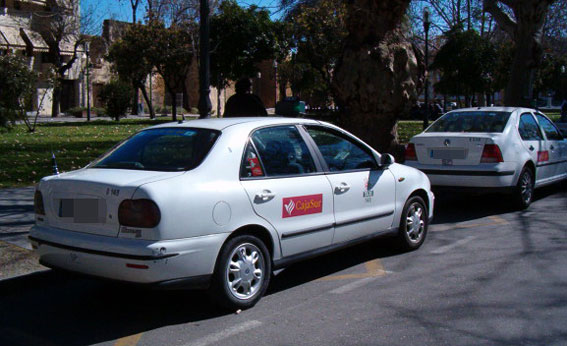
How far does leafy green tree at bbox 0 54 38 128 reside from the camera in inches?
734

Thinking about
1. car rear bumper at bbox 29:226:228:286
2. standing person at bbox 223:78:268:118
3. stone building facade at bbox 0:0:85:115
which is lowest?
car rear bumper at bbox 29:226:228:286

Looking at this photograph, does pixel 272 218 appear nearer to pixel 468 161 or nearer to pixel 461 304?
pixel 461 304

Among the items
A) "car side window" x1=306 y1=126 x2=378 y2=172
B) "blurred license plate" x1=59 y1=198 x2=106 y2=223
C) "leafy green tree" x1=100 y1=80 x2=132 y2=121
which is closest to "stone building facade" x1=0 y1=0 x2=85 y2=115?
"leafy green tree" x1=100 y1=80 x2=132 y2=121

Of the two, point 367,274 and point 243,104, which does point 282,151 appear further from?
point 243,104

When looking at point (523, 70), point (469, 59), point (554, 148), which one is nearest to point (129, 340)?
point (554, 148)

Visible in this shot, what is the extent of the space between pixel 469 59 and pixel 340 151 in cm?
2226

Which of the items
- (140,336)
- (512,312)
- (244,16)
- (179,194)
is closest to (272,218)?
(179,194)

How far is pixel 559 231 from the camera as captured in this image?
307 inches

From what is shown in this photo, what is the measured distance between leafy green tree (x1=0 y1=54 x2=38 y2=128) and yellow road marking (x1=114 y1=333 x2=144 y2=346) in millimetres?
15794

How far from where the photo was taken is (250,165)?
5145 mm

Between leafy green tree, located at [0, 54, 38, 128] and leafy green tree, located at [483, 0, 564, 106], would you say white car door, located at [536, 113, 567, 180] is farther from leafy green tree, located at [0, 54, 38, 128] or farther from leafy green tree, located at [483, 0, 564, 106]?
leafy green tree, located at [0, 54, 38, 128]

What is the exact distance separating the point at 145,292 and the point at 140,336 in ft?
3.79

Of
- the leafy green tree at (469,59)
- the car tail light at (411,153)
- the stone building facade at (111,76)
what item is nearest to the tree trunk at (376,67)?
the car tail light at (411,153)

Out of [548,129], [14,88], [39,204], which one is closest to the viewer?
[39,204]
